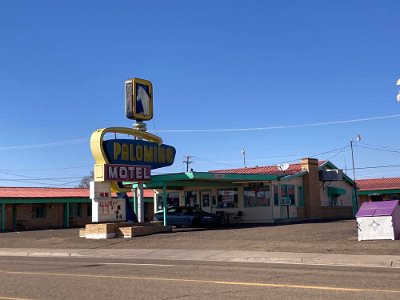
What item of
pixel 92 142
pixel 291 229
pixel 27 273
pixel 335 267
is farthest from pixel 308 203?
pixel 27 273

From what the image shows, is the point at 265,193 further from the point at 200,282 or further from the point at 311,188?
the point at 200,282

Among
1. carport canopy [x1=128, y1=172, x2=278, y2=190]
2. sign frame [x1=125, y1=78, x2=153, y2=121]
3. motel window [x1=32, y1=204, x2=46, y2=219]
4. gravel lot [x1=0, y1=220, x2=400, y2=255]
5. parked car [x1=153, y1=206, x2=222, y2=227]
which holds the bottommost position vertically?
gravel lot [x1=0, y1=220, x2=400, y2=255]

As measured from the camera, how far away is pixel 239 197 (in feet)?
121

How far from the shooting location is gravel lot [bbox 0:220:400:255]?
18.9 metres

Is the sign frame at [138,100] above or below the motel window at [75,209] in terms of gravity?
above

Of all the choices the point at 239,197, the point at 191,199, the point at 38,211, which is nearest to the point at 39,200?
the point at 38,211

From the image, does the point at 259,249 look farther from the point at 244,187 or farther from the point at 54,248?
the point at 244,187

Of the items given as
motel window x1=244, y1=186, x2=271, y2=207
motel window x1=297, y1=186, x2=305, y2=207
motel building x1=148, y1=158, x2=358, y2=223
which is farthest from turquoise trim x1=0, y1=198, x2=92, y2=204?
motel window x1=297, y1=186, x2=305, y2=207

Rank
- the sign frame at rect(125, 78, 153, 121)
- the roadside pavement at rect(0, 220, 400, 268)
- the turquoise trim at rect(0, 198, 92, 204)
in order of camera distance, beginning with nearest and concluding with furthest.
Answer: the roadside pavement at rect(0, 220, 400, 268) → the sign frame at rect(125, 78, 153, 121) → the turquoise trim at rect(0, 198, 92, 204)

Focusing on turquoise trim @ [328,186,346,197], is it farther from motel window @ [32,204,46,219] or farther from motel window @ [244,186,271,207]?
motel window @ [32,204,46,219]

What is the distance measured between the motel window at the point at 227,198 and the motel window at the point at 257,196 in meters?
0.79

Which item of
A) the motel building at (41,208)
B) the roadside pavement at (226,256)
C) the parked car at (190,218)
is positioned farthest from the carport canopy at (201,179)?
the motel building at (41,208)

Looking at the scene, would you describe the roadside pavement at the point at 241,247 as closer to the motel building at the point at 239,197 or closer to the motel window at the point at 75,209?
the motel building at the point at 239,197

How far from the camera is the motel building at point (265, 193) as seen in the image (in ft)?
115
